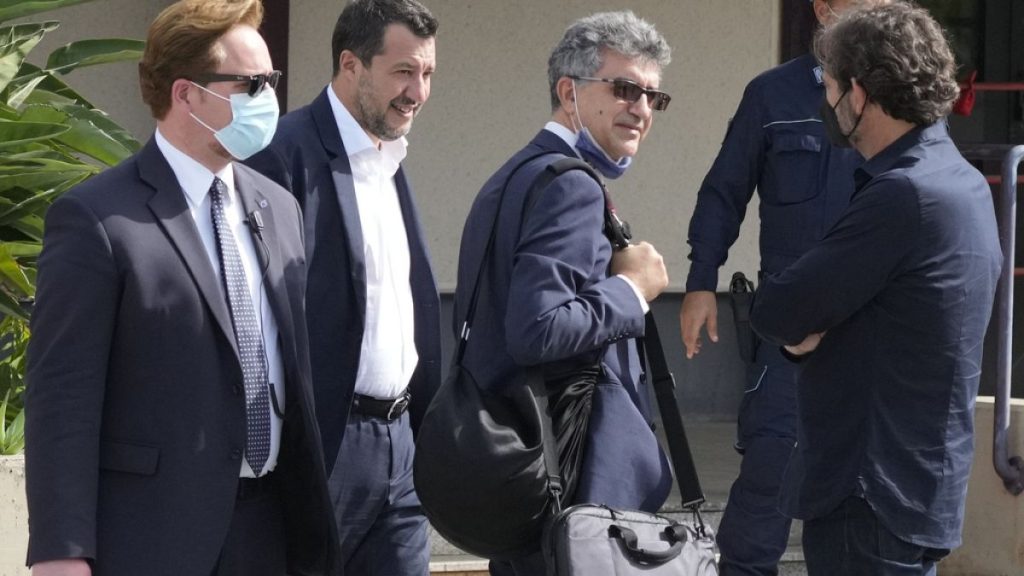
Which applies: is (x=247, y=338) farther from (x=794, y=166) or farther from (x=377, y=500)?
(x=794, y=166)

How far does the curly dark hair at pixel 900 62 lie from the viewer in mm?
3270

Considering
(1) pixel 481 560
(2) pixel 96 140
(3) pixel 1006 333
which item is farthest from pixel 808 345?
(2) pixel 96 140

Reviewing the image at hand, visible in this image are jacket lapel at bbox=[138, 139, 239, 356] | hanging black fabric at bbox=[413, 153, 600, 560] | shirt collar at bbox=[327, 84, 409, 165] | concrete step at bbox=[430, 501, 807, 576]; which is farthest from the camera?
concrete step at bbox=[430, 501, 807, 576]

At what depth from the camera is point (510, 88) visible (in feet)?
23.7

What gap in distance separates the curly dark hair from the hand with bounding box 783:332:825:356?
50 cm

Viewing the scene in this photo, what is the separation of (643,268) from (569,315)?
265 mm

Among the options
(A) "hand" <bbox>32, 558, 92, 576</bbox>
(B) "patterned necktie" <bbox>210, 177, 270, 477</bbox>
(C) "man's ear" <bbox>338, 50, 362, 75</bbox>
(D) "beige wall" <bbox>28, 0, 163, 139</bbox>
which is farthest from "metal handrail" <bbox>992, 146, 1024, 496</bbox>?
(D) "beige wall" <bbox>28, 0, 163, 139</bbox>

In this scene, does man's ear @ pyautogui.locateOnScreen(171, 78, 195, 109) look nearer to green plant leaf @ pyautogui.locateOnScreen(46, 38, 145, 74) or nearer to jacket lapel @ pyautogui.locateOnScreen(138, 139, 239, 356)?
jacket lapel @ pyautogui.locateOnScreen(138, 139, 239, 356)

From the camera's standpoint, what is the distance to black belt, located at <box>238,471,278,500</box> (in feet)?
9.66

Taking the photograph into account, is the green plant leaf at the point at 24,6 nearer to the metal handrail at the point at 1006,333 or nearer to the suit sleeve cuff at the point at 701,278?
the suit sleeve cuff at the point at 701,278

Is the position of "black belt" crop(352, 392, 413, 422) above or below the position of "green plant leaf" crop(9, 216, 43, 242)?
below

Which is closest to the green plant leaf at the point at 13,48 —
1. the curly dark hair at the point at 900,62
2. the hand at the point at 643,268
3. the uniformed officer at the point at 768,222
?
the uniformed officer at the point at 768,222

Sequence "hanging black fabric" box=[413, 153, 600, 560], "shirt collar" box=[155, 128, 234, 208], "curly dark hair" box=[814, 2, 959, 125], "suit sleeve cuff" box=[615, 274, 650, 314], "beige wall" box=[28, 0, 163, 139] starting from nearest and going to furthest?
"shirt collar" box=[155, 128, 234, 208] < "hanging black fabric" box=[413, 153, 600, 560] < "suit sleeve cuff" box=[615, 274, 650, 314] < "curly dark hair" box=[814, 2, 959, 125] < "beige wall" box=[28, 0, 163, 139]

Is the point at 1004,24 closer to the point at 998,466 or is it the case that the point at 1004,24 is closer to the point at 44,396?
the point at 998,466
